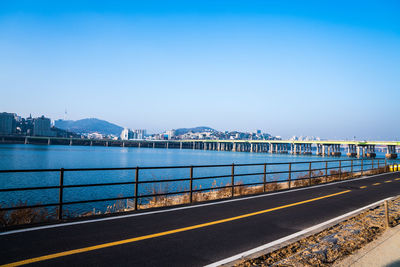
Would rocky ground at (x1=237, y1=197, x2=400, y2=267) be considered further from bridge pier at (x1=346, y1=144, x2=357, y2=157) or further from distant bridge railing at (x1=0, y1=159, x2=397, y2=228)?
bridge pier at (x1=346, y1=144, x2=357, y2=157)

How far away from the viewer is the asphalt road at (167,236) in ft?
17.3

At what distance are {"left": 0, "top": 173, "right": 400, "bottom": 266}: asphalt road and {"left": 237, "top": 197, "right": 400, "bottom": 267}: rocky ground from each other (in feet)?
2.15

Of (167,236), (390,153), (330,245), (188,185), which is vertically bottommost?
(188,185)

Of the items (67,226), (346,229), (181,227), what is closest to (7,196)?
(67,226)

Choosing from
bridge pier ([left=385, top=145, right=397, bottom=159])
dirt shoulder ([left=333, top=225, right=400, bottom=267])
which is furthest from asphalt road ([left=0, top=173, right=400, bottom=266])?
bridge pier ([left=385, top=145, right=397, bottom=159])

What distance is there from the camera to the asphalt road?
208 inches

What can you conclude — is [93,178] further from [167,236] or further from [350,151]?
[350,151]

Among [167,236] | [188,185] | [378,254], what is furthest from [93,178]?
[378,254]

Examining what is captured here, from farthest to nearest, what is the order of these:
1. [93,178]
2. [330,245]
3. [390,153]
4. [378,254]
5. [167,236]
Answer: [390,153]
[93,178]
[167,236]
[330,245]
[378,254]

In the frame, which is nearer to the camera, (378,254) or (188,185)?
(378,254)

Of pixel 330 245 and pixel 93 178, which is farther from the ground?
pixel 330 245

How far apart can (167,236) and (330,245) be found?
3.60 meters

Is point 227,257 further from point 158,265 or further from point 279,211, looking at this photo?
point 279,211

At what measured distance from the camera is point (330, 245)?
611 cm
